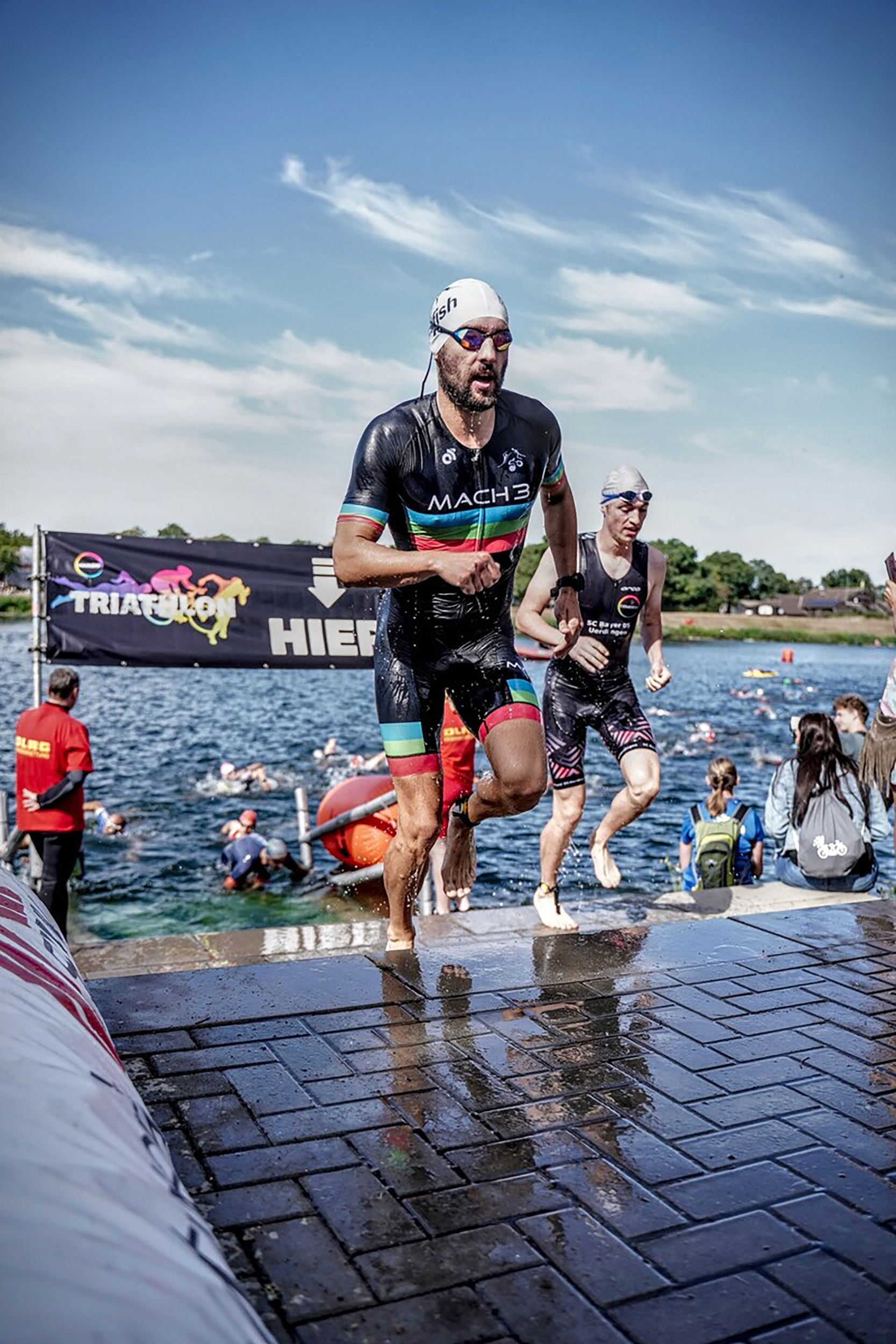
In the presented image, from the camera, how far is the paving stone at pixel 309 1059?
388 cm

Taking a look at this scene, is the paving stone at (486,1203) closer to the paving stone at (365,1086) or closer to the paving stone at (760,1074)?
the paving stone at (365,1086)

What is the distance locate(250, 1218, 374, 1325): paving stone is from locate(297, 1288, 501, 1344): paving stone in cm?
5

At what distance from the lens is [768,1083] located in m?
3.85

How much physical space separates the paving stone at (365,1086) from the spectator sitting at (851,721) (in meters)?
6.44

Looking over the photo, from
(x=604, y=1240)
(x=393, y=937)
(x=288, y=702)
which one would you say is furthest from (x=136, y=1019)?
(x=288, y=702)

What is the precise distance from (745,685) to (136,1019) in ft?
229

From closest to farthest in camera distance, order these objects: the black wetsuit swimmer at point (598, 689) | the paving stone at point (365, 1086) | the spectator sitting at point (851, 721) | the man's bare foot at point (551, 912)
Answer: the paving stone at point (365, 1086)
the man's bare foot at point (551, 912)
the black wetsuit swimmer at point (598, 689)
the spectator sitting at point (851, 721)

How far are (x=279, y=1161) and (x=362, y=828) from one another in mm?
8105

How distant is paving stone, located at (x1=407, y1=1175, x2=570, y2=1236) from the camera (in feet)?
9.61

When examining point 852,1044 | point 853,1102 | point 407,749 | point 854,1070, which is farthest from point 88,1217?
point 407,749

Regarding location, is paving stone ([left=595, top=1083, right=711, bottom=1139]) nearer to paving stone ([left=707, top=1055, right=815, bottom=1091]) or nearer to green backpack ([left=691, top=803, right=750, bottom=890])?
paving stone ([left=707, top=1055, right=815, bottom=1091])

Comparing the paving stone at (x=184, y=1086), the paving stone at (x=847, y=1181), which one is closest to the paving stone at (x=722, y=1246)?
the paving stone at (x=847, y=1181)

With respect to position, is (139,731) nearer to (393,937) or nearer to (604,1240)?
(393,937)

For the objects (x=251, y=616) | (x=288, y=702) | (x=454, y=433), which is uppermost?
(x=454, y=433)
